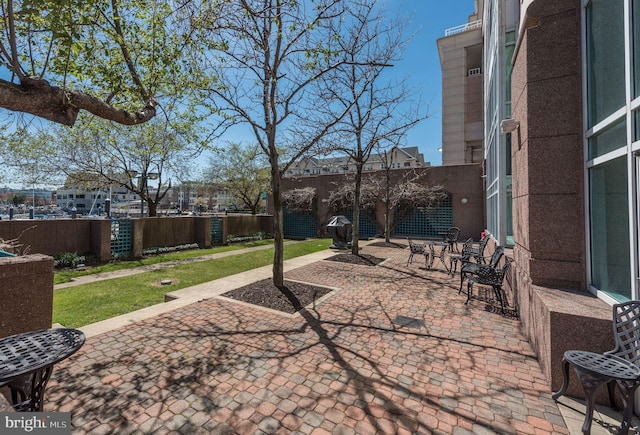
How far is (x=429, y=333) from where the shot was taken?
14.9 feet

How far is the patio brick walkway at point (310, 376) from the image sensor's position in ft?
8.57

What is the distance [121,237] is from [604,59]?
15.3 m

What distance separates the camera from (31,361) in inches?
78.4

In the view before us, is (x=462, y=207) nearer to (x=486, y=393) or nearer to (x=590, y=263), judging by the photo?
(x=590, y=263)

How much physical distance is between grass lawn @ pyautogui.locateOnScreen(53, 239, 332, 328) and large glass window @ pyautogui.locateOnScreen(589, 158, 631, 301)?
771 cm

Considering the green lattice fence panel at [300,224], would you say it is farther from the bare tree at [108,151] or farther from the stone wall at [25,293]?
the stone wall at [25,293]

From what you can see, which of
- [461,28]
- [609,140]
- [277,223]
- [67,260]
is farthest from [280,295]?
[461,28]

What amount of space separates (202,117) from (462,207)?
1663 centimetres

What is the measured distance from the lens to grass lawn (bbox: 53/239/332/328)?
5469 mm

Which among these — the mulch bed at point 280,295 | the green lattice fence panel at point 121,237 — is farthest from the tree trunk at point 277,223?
the green lattice fence panel at point 121,237

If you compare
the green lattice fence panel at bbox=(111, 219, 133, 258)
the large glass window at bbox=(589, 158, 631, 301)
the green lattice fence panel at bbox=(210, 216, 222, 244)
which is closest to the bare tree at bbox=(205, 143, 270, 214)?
the green lattice fence panel at bbox=(210, 216, 222, 244)

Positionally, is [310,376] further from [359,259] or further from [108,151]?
[108,151]

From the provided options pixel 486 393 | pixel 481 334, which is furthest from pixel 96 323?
pixel 481 334

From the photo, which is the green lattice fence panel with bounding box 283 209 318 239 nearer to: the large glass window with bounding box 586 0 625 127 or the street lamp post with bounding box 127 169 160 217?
the street lamp post with bounding box 127 169 160 217
